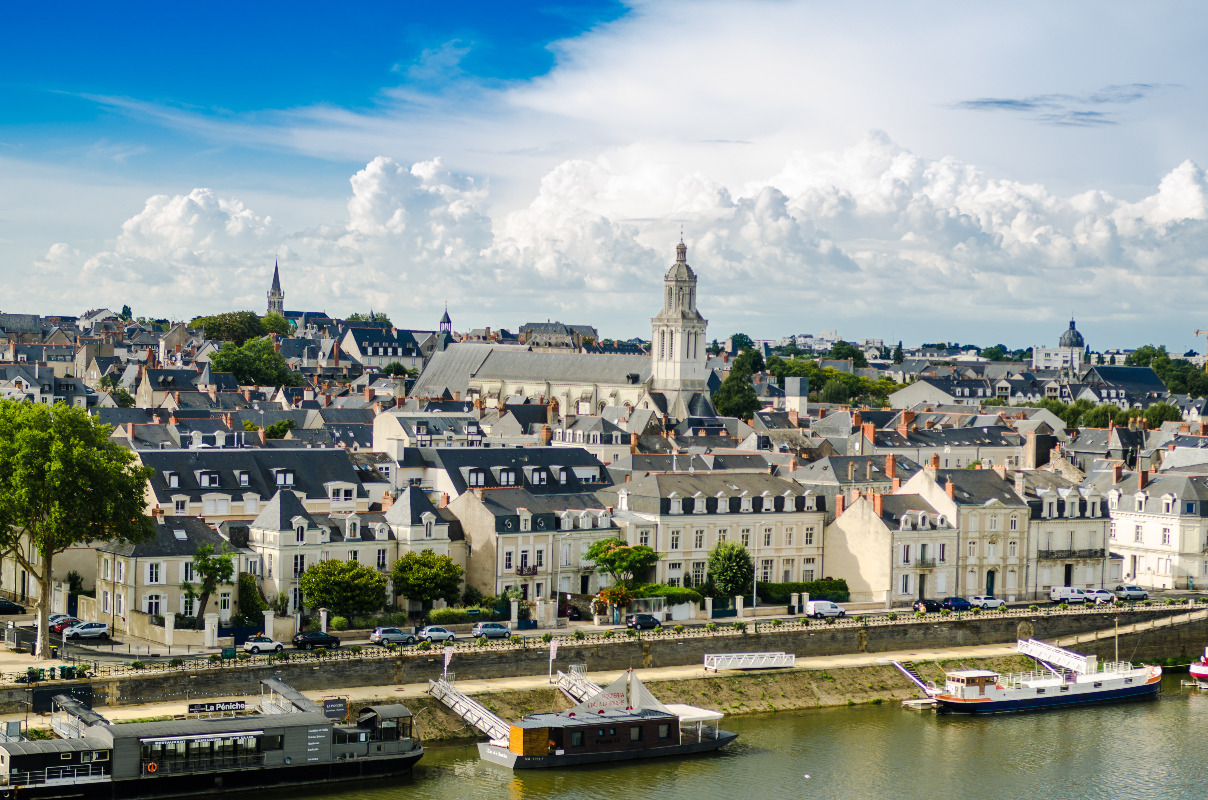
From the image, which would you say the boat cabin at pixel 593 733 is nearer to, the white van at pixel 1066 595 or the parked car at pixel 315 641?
the parked car at pixel 315 641

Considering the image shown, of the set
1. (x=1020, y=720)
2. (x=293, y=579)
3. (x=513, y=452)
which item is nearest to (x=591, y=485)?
(x=513, y=452)

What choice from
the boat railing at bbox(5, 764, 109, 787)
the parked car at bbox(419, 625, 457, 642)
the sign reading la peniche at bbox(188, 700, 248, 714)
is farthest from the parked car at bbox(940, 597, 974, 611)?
the boat railing at bbox(5, 764, 109, 787)

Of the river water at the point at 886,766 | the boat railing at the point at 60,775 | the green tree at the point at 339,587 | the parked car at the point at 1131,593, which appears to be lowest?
the river water at the point at 886,766

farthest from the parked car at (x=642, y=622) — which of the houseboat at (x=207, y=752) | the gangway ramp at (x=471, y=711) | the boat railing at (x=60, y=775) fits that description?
the boat railing at (x=60, y=775)

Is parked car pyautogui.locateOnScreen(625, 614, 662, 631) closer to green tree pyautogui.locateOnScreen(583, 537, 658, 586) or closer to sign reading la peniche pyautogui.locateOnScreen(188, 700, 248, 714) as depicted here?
green tree pyautogui.locateOnScreen(583, 537, 658, 586)

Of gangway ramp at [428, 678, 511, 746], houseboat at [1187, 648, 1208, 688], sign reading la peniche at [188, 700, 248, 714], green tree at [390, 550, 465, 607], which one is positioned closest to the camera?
sign reading la peniche at [188, 700, 248, 714]

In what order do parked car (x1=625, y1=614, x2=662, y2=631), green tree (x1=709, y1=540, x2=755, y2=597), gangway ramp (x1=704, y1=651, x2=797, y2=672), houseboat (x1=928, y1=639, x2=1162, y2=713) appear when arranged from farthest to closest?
green tree (x1=709, y1=540, x2=755, y2=597) < parked car (x1=625, y1=614, x2=662, y2=631) < houseboat (x1=928, y1=639, x2=1162, y2=713) < gangway ramp (x1=704, y1=651, x2=797, y2=672)
